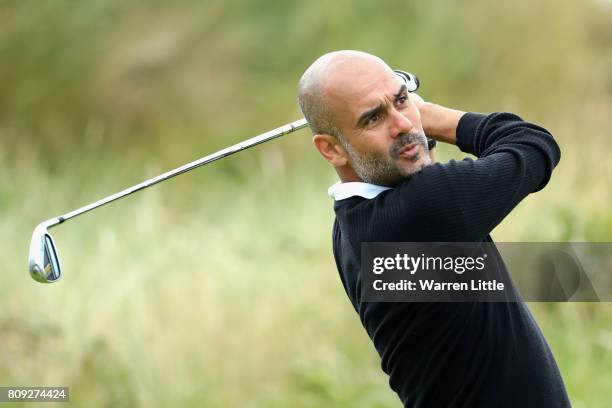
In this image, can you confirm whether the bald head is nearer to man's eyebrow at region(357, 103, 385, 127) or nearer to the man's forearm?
man's eyebrow at region(357, 103, 385, 127)

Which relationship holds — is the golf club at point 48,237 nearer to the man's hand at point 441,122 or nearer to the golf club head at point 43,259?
the golf club head at point 43,259

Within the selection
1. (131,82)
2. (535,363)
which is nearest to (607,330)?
(535,363)

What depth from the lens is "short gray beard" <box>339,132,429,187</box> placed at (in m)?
2.21

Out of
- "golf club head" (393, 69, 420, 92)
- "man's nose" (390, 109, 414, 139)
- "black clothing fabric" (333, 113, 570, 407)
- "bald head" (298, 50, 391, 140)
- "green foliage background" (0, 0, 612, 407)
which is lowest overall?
"black clothing fabric" (333, 113, 570, 407)

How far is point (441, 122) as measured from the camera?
2.43 meters

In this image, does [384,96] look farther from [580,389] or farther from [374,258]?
[580,389]

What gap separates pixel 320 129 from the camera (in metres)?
2.33

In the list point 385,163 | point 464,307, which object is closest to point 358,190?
point 385,163

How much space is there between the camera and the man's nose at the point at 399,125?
2.21 meters

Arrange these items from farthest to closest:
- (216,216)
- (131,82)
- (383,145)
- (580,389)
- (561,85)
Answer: (131,82)
(561,85)
(216,216)
(580,389)
(383,145)

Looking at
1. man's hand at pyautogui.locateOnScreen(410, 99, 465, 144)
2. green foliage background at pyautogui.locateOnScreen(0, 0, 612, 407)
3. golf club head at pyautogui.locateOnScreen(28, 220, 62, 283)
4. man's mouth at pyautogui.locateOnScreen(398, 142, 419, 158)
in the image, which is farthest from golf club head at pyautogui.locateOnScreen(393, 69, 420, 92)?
green foliage background at pyautogui.locateOnScreen(0, 0, 612, 407)

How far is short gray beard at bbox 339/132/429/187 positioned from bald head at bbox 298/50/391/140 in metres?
0.06

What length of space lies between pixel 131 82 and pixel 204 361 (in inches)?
135

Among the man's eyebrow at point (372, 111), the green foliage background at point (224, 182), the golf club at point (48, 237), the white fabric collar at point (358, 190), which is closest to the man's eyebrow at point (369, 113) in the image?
the man's eyebrow at point (372, 111)
